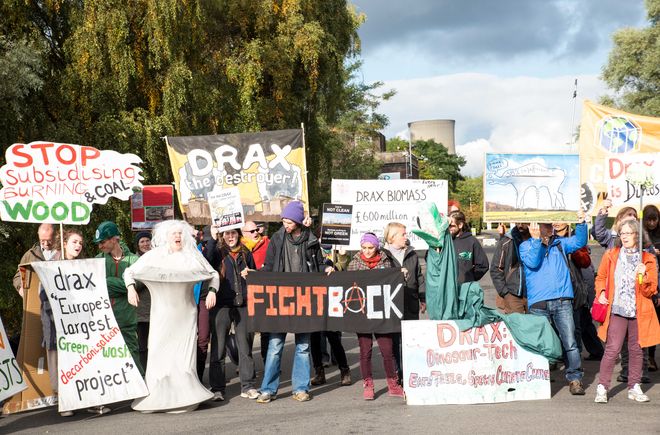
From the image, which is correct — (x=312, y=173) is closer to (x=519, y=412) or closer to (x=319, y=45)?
(x=319, y=45)

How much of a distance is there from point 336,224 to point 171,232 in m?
5.12

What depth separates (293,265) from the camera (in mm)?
8305

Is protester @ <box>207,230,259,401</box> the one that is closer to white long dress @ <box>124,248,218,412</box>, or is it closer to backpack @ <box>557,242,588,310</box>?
white long dress @ <box>124,248,218,412</box>

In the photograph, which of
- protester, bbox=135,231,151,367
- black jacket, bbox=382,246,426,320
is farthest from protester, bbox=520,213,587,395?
protester, bbox=135,231,151,367

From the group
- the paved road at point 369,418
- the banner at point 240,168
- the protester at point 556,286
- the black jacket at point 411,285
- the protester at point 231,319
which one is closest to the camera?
the paved road at point 369,418

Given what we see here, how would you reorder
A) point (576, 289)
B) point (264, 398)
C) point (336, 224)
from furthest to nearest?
point (336, 224)
point (576, 289)
point (264, 398)

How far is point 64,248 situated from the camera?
8.06 meters

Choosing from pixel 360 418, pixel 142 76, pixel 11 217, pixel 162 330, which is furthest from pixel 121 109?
pixel 360 418

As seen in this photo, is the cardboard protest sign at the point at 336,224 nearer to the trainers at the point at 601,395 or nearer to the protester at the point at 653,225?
the protester at the point at 653,225

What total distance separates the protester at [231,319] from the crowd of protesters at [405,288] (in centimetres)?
1

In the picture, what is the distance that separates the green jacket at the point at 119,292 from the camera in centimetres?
777

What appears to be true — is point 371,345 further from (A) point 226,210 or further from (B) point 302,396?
(A) point 226,210

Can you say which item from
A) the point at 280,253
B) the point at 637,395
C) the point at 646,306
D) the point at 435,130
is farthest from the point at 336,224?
the point at 435,130

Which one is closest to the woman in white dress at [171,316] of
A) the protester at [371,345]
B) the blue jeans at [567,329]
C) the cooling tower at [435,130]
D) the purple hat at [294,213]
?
the purple hat at [294,213]
